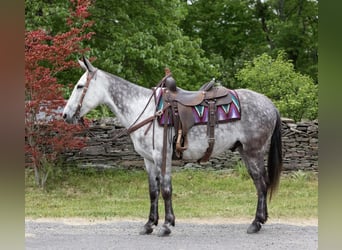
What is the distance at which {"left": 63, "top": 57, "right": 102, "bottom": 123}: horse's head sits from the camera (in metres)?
5.32

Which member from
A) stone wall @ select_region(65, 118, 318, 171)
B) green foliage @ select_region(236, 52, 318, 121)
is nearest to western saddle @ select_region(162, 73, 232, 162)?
stone wall @ select_region(65, 118, 318, 171)

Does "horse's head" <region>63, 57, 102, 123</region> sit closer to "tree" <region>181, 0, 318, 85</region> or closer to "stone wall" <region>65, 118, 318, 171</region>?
"stone wall" <region>65, 118, 318, 171</region>

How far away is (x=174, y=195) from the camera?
8.59m

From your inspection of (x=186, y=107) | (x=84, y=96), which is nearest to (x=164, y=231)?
(x=186, y=107)

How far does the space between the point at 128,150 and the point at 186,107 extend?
501 cm

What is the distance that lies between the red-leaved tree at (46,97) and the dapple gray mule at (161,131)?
105 inches

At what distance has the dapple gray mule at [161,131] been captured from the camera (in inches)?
210

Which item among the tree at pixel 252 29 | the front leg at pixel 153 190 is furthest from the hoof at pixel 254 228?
the tree at pixel 252 29

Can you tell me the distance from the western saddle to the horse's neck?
291 millimetres
